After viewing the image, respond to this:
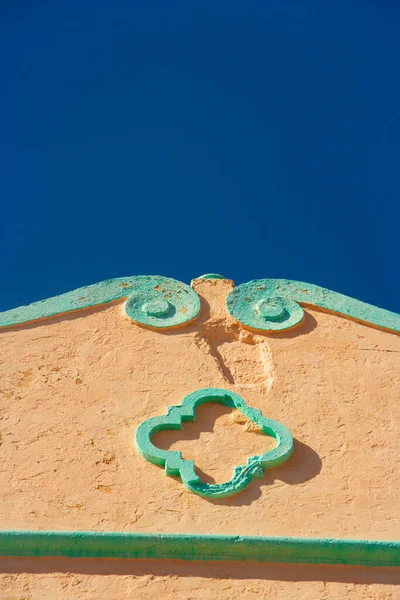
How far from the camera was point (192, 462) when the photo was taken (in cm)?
329

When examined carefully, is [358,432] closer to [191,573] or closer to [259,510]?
[259,510]

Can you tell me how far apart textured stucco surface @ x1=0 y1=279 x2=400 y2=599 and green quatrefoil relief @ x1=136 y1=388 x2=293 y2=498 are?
0.04m

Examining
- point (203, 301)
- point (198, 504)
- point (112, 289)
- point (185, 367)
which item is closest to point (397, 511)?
point (198, 504)

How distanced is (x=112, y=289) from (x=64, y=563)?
1.56m

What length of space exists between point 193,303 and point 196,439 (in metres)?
0.84

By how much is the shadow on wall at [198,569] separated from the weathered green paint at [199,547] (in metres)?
0.02

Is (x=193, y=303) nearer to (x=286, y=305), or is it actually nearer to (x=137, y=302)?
(x=137, y=302)

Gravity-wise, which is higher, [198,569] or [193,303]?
[193,303]

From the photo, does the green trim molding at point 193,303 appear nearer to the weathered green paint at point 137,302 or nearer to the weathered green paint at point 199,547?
the weathered green paint at point 137,302

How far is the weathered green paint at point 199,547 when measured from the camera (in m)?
2.91

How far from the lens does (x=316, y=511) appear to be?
3137 millimetres

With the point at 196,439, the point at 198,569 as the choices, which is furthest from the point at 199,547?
the point at 196,439

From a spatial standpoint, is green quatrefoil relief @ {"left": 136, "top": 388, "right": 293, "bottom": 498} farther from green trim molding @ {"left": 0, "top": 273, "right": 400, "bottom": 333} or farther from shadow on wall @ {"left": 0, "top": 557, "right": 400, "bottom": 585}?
green trim molding @ {"left": 0, "top": 273, "right": 400, "bottom": 333}

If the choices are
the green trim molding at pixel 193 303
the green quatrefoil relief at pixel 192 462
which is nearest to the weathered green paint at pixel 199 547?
the green quatrefoil relief at pixel 192 462
